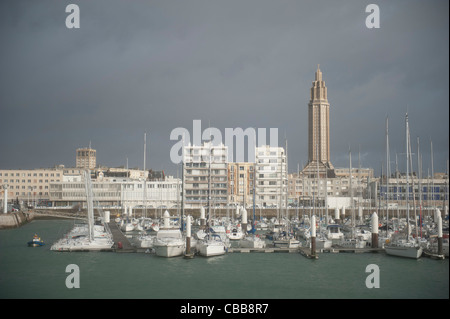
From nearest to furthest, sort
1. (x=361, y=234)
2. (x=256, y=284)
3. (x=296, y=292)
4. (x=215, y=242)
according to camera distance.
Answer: (x=296, y=292) < (x=256, y=284) < (x=215, y=242) < (x=361, y=234)

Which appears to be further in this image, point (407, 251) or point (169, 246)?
point (169, 246)

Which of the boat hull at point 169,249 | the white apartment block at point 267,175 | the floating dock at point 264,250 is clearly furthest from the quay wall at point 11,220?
the white apartment block at point 267,175

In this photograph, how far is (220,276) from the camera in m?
39.5

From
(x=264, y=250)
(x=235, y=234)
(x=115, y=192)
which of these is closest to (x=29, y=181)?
(x=115, y=192)

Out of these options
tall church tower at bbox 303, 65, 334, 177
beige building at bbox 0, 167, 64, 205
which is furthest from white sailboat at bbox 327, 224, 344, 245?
tall church tower at bbox 303, 65, 334, 177

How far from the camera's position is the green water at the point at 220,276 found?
112 ft

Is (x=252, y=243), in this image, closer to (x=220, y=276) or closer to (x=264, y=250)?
(x=264, y=250)

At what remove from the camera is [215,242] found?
163ft

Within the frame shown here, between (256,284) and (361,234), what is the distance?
1266 inches

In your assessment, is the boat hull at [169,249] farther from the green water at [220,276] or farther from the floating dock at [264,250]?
the floating dock at [264,250]

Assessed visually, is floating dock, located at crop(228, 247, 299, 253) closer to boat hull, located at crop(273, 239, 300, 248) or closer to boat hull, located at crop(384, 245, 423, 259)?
boat hull, located at crop(273, 239, 300, 248)

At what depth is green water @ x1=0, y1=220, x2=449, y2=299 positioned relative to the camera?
34.2 metres

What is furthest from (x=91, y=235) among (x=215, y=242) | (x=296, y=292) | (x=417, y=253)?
(x=417, y=253)
